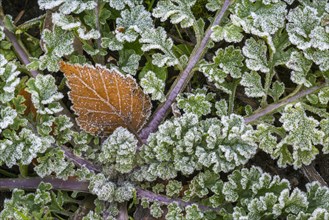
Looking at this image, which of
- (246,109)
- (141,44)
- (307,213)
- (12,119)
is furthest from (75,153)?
(307,213)

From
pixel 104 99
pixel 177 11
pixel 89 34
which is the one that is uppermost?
pixel 89 34

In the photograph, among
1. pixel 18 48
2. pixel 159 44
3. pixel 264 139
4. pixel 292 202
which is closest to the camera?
pixel 292 202

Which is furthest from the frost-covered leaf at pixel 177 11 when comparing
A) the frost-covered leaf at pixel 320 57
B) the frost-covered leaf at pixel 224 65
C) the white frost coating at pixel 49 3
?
the frost-covered leaf at pixel 320 57

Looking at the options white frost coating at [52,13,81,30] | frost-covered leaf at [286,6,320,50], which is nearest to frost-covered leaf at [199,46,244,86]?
frost-covered leaf at [286,6,320,50]

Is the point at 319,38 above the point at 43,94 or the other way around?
the other way around

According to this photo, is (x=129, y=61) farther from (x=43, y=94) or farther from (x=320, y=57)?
(x=320, y=57)

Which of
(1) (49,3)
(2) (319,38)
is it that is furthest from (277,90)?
(1) (49,3)
